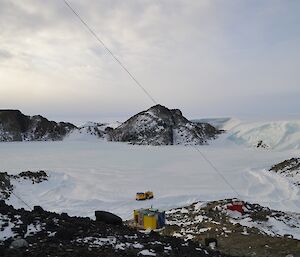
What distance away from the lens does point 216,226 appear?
16562 millimetres

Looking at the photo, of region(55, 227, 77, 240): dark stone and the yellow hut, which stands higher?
region(55, 227, 77, 240): dark stone

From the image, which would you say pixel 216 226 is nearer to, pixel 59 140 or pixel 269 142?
pixel 269 142

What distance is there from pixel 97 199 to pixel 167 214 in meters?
5.91

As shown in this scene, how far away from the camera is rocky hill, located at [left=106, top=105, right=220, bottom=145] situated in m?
73.1

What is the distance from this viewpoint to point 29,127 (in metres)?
82.6

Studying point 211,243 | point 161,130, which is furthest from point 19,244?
point 161,130

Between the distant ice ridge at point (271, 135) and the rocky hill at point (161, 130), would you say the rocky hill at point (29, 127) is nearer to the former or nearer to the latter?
the rocky hill at point (161, 130)

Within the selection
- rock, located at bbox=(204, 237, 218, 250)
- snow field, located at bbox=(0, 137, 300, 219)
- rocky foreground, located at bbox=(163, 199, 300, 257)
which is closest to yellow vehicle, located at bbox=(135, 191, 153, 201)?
snow field, located at bbox=(0, 137, 300, 219)

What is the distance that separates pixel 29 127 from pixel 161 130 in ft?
98.9

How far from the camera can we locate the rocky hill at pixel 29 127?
78.3 meters

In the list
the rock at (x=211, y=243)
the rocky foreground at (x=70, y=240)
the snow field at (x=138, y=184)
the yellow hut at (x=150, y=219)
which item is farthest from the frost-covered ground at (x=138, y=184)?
the rocky foreground at (x=70, y=240)

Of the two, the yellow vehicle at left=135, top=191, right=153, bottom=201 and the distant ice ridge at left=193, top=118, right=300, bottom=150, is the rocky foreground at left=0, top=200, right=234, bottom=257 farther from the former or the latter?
the distant ice ridge at left=193, top=118, right=300, bottom=150

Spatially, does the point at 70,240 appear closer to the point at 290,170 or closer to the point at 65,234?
the point at 65,234

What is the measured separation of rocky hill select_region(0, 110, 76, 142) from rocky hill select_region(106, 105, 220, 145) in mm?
10912
